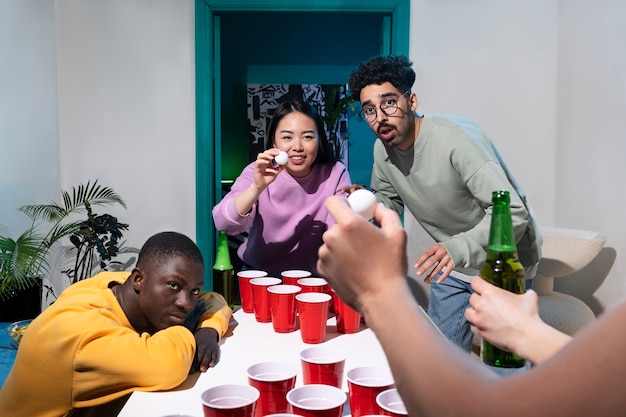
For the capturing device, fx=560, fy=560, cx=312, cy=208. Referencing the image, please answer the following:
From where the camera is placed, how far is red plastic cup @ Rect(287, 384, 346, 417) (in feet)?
2.75

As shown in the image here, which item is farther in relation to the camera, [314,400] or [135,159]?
[135,159]

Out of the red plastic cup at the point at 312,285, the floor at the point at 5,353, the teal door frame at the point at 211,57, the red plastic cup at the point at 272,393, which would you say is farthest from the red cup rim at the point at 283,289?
the teal door frame at the point at 211,57

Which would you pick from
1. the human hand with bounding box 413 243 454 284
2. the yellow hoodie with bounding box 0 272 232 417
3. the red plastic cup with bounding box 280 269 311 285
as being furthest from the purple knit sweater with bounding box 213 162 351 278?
the yellow hoodie with bounding box 0 272 232 417

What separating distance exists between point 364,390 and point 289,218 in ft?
4.82

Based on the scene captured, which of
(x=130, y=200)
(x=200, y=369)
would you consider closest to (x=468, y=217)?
(x=200, y=369)

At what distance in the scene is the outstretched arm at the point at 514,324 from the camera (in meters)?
0.91

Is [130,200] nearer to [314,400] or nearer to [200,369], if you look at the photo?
[200,369]

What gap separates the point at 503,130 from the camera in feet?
11.3

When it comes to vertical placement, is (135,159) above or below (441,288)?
above

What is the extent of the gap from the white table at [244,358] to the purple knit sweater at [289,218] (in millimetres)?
548

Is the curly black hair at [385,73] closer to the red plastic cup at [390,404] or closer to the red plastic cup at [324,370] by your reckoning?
the red plastic cup at [324,370]

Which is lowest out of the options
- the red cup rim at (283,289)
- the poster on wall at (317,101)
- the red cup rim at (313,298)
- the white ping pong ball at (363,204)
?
the red cup rim at (313,298)

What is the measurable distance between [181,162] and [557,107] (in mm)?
2349

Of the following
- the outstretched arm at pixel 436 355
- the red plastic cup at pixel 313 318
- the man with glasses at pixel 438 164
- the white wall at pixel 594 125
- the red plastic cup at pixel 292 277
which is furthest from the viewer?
the white wall at pixel 594 125
